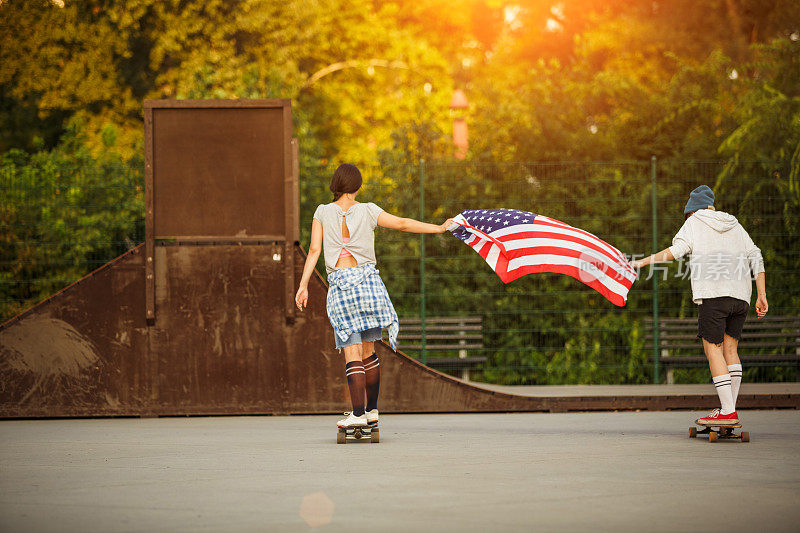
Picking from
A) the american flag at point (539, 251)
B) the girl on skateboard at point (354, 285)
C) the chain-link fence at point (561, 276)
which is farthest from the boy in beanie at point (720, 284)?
the chain-link fence at point (561, 276)

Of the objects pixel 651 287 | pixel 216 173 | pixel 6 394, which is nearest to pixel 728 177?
pixel 651 287

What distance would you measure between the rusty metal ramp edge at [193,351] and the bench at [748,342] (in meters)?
3.74

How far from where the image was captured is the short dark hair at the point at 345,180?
8367 millimetres

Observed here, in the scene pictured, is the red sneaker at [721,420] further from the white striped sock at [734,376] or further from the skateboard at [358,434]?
the skateboard at [358,434]

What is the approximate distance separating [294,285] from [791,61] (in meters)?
9.20

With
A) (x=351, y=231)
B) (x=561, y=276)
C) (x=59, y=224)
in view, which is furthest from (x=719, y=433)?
(x=59, y=224)

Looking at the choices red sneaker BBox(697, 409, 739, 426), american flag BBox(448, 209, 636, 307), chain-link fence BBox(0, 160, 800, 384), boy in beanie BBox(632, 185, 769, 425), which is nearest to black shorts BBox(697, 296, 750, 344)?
boy in beanie BBox(632, 185, 769, 425)

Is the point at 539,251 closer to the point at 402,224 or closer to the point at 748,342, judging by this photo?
the point at 402,224

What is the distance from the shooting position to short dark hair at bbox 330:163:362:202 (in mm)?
8367

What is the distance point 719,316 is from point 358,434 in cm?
300

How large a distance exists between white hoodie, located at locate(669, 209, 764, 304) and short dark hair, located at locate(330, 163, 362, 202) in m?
2.59

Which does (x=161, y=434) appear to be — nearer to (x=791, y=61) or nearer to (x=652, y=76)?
(x=791, y=61)

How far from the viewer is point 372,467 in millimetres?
6898

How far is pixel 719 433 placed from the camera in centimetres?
833
